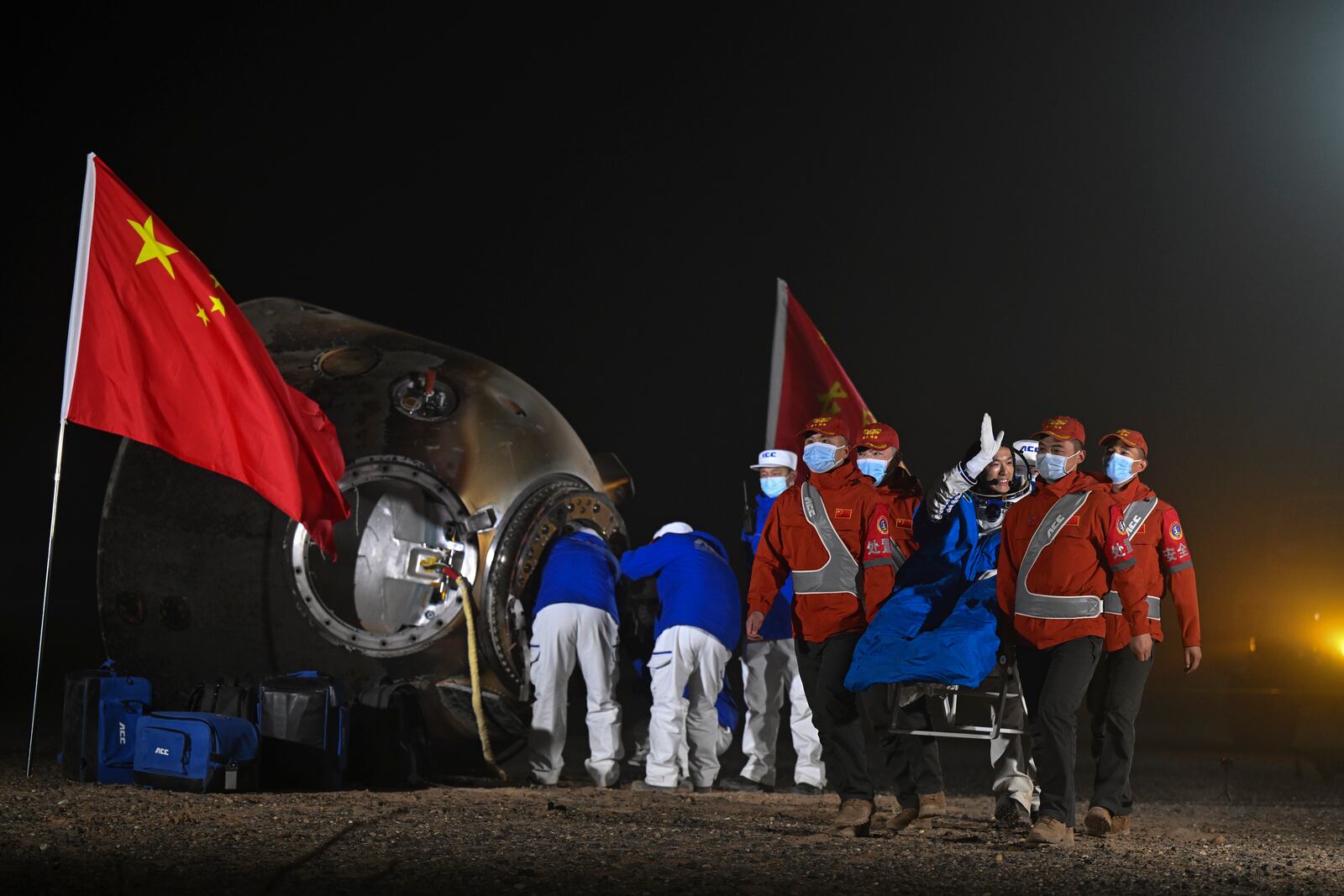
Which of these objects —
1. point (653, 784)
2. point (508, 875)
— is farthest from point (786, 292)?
point (508, 875)

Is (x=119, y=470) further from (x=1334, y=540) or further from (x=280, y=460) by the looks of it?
(x=1334, y=540)

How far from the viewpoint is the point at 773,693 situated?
9.36 m

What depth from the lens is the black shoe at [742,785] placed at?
902cm

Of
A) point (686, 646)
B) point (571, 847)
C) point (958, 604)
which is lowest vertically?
point (571, 847)

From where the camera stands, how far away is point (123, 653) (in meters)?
8.57

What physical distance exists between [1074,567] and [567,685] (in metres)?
3.44

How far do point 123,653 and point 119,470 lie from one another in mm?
1064

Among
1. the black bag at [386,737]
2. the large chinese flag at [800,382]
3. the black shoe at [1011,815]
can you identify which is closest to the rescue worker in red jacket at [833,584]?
the black shoe at [1011,815]

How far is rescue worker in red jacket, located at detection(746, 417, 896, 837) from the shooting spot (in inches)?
267

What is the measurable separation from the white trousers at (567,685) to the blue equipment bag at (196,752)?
1.73 m

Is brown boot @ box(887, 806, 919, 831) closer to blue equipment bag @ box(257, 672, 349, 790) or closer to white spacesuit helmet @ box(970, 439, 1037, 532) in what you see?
white spacesuit helmet @ box(970, 439, 1037, 532)

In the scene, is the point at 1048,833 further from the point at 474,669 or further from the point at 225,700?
the point at 225,700

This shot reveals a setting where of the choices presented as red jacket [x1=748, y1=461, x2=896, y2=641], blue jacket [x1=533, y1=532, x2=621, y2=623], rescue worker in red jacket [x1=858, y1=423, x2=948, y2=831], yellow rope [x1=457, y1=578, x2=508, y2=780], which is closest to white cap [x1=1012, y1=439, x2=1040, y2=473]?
rescue worker in red jacket [x1=858, y1=423, x2=948, y2=831]

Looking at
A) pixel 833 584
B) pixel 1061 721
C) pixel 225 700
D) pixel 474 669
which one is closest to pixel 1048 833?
pixel 1061 721
